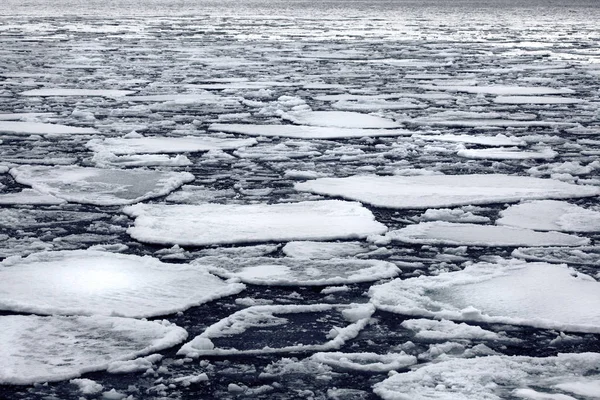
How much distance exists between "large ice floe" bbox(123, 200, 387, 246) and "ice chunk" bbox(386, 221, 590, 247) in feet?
0.29

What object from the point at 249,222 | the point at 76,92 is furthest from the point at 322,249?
the point at 76,92

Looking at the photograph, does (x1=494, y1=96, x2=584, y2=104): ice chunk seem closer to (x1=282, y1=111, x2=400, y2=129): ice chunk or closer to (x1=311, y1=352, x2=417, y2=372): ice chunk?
(x1=282, y1=111, x2=400, y2=129): ice chunk

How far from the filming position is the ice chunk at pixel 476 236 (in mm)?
2367

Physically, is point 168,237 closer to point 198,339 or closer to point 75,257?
point 75,257

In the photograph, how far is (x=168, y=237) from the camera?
2.39m

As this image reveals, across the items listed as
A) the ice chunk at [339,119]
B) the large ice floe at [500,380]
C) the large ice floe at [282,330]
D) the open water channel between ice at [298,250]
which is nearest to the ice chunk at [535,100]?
the open water channel between ice at [298,250]

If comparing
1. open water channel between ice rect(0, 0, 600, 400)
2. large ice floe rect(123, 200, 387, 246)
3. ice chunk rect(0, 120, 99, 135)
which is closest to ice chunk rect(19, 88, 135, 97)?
open water channel between ice rect(0, 0, 600, 400)

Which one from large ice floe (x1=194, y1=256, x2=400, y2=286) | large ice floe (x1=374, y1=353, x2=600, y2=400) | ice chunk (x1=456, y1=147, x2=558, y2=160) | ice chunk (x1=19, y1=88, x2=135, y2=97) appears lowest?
ice chunk (x1=19, y1=88, x2=135, y2=97)

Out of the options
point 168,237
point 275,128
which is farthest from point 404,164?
point 168,237

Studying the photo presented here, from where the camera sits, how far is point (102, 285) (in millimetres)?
1956

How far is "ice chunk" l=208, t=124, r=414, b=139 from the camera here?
4156 millimetres

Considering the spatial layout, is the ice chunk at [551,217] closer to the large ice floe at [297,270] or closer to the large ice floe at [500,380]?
the large ice floe at [297,270]

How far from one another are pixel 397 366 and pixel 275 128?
2806 millimetres

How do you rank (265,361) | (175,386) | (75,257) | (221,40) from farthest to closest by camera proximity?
(221,40)
(75,257)
(265,361)
(175,386)
